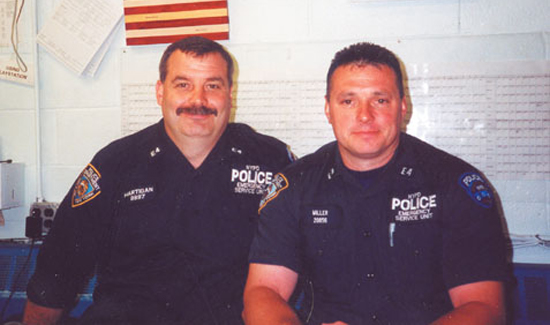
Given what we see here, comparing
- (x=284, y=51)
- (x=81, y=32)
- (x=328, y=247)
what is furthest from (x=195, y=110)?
(x=81, y=32)

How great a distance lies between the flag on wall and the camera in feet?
6.53

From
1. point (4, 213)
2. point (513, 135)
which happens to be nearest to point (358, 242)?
point (513, 135)

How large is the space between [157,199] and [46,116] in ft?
3.63

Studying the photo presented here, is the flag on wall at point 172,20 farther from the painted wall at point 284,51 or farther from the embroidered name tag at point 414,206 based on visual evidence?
the embroidered name tag at point 414,206

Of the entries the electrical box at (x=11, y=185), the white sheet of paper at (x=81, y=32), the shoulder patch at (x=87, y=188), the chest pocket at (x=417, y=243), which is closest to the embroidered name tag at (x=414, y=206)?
the chest pocket at (x=417, y=243)

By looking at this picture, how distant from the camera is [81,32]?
213 cm

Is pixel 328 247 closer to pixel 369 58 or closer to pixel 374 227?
pixel 374 227

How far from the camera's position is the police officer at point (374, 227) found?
1205 mm

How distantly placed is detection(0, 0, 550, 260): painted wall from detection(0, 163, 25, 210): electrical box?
35 millimetres

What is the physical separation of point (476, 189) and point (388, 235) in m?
0.32

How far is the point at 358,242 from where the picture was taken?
4.32ft

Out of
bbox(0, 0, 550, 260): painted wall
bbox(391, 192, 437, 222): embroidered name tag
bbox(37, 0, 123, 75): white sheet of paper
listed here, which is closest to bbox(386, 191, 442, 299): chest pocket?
bbox(391, 192, 437, 222): embroidered name tag

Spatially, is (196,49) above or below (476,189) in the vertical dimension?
above

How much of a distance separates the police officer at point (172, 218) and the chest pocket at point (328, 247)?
32 centimetres
